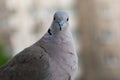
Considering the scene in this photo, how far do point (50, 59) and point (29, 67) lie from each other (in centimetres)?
15

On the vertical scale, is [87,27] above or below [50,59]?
below

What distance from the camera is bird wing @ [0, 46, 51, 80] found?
3.65 metres

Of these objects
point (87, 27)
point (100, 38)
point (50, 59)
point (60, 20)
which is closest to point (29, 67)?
point (50, 59)

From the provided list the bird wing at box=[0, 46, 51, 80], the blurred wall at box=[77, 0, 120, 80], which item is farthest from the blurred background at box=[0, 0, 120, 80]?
the bird wing at box=[0, 46, 51, 80]

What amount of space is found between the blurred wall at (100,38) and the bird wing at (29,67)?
29.6 m

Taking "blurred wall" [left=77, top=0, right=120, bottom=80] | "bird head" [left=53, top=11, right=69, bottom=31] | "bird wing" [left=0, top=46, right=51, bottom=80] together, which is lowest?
"blurred wall" [left=77, top=0, right=120, bottom=80]

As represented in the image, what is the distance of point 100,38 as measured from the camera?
35.9 metres

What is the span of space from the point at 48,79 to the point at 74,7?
31628 mm

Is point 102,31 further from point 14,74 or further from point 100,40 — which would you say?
point 14,74

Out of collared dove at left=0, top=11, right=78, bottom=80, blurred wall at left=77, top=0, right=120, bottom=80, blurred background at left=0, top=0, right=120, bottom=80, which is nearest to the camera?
collared dove at left=0, top=11, right=78, bottom=80

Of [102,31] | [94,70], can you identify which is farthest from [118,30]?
[94,70]

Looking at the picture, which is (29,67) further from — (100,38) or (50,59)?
(100,38)

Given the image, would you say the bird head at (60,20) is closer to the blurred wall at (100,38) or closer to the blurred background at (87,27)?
the blurred background at (87,27)

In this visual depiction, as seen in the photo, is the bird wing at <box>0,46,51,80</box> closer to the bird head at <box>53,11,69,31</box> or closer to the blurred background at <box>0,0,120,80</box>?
the bird head at <box>53,11,69,31</box>
